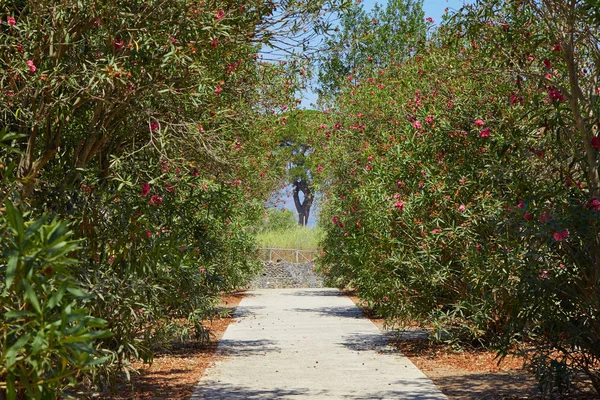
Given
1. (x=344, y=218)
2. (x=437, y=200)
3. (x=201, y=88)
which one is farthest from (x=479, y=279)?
(x=344, y=218)

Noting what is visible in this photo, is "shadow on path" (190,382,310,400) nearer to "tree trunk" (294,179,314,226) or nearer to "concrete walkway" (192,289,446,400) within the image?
"concrete walkway" (192,289,446,400)

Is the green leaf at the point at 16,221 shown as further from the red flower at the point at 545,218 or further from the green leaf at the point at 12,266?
the red flower at the point at 545,218

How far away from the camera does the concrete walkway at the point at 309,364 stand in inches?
372

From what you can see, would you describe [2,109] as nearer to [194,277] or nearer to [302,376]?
[194,277]

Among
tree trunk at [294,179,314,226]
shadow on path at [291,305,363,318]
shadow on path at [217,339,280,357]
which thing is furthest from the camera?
tree trunk at [294,179,314,226]

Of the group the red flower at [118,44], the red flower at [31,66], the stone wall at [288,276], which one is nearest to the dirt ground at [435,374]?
the red flower at [31,66]

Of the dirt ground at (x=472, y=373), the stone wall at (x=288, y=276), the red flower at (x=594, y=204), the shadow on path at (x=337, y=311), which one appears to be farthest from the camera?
the stone wall at (x=288, y=276)

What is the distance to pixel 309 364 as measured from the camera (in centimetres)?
1187

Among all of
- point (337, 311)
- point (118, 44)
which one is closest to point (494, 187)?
point (118, 44)

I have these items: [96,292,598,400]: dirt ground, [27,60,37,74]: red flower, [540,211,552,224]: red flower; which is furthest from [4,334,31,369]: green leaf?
[540,211,552,224]: red flower

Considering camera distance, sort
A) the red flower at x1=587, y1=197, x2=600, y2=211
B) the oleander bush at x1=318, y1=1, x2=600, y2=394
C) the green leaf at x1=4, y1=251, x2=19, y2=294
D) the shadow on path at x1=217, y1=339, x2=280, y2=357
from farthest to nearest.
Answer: the shadow on path at x1=217, y1=339, x2=280, y2=357 → the oleander bush at x1=318, y1=1, x2=600, y2=394 → the red flower at x1=587, y1=197, x2=600, y2=211 → the green leaf at x1=4, y1=251, x2=19, y2=294

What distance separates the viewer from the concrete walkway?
31.0 feet

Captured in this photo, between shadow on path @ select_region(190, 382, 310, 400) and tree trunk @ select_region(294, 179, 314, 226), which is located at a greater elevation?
tree trunk @ select_region(294, 179, 314, 226)

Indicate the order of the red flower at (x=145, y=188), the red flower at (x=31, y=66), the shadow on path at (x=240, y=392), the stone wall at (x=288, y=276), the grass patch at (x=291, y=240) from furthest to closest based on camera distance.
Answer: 1. the grass patch at (x=291, y=240)
2. the stone wall at (x=288, y=276)
3. the shadow on path at (x=240, y=392)
4. the red flower at (x=145, y=188)
5. the red flower at (x=31, y=66)
